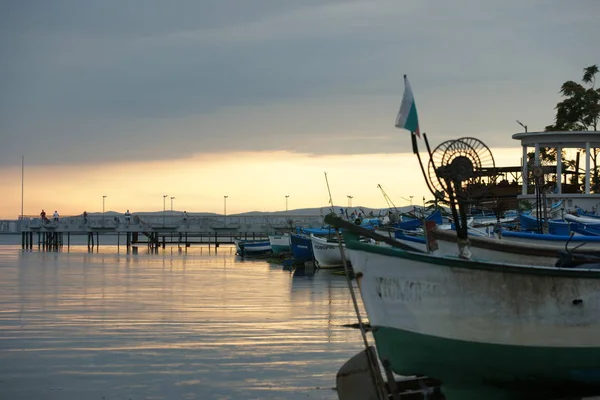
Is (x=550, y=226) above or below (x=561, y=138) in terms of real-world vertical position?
below

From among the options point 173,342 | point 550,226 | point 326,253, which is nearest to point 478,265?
point 173,342

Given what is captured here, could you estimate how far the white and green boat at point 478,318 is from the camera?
12289mm

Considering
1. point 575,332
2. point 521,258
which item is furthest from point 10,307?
point 575,332

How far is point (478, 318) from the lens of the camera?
12445 millimetres

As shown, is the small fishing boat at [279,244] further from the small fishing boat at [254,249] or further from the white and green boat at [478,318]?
the white and green boat at [478,318]

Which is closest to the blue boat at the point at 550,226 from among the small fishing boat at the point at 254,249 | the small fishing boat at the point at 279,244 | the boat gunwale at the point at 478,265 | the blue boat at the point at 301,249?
the boat gunwale at the point at 478,265

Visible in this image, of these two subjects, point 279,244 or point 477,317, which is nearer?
point 477,317

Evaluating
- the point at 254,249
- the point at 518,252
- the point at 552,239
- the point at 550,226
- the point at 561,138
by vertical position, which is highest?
the point at 561,138

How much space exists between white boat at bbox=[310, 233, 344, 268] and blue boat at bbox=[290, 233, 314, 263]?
3343 mm

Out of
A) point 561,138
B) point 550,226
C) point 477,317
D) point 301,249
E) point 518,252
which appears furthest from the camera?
point 301,249

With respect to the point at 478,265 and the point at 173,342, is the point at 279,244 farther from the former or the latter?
the point at 478,265

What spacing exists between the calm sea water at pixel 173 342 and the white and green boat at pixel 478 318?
2.57 metres

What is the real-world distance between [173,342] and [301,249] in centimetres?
3956

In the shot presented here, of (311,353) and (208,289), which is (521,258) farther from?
(208,289)
